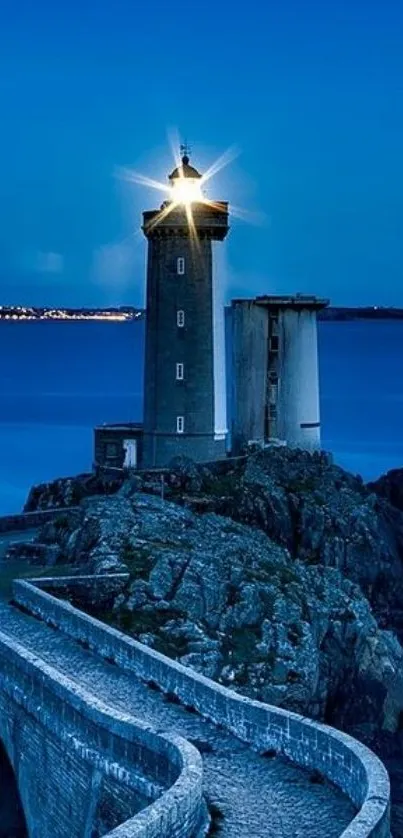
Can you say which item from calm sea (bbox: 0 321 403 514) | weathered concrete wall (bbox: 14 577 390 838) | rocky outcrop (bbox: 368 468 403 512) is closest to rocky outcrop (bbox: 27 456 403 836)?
weathered concrete wall (bbox: 14 577 390 838)

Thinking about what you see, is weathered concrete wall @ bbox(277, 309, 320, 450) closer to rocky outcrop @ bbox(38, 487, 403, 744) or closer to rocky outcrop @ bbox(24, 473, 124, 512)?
rocky outcrop @ bbox(24, 473, 124, 512)

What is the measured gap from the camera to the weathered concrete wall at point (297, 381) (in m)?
41.5

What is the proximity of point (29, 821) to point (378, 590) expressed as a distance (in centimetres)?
1848

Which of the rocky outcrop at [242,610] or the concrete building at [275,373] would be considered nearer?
the rocky outcrop at [242,610]

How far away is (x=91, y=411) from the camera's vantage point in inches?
3472

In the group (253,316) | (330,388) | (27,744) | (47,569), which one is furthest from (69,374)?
(27,744)

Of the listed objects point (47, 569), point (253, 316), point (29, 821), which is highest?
point (253, 316)

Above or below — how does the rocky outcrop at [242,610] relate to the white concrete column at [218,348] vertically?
below

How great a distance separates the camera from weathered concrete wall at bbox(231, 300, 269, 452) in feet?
136

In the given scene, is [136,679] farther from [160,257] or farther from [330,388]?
[330,388]

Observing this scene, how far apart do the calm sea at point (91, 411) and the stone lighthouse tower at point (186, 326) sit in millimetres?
19231

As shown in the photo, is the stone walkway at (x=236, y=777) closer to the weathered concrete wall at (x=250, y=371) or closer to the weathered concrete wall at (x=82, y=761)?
the weathered concrete wall at (x=82, y=761)

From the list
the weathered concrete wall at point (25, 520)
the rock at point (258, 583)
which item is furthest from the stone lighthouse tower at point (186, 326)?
the weathered concrete wall at point (25, 520)

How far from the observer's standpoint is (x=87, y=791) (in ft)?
51.1
